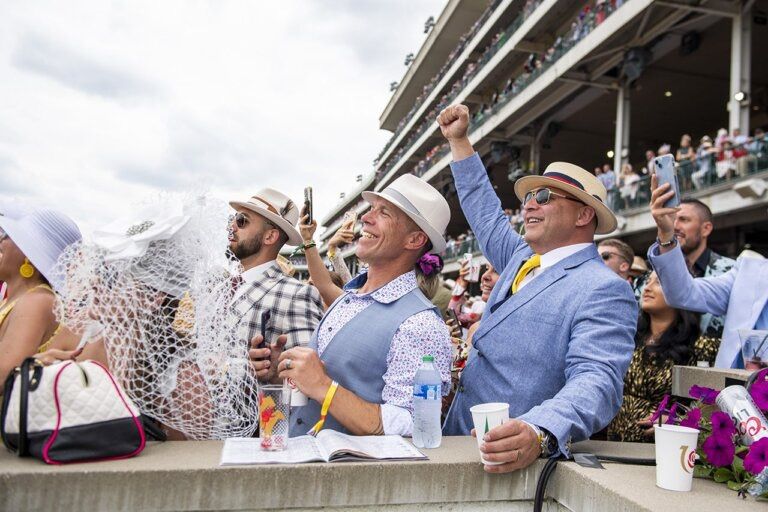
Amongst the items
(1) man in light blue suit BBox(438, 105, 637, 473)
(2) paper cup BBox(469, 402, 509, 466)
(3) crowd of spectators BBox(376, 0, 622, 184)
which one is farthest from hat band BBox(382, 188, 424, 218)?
(3) crowd of spectators BBox(376, 0, 622, 184)

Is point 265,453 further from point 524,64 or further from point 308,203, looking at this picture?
point 524,64

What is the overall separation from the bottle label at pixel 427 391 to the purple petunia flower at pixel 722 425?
814mm

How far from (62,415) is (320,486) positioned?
2.34 ft

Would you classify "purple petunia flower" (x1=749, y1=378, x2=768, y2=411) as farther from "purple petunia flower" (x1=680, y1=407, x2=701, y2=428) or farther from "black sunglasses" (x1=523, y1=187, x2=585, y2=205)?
"black sunglasses" (x1=523, y1=187, x2=585, y2=205)

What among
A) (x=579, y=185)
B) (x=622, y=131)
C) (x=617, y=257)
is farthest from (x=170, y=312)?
(x=622, y=131)

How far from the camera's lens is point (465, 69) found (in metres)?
32.9

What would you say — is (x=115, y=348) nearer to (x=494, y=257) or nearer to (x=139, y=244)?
(x=139, y=244)

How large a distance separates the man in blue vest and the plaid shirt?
517mm

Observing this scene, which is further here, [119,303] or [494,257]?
[494,257]

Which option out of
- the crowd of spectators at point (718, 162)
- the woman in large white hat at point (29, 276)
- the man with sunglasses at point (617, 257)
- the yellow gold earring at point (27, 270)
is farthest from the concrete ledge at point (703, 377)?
the crowd of spectators at point (718, 162)

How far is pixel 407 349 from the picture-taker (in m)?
2.34

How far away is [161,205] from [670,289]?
2.78 metres

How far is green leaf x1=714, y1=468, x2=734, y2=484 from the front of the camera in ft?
5.72

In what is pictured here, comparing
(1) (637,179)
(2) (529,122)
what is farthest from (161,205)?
(2) (529,122)
